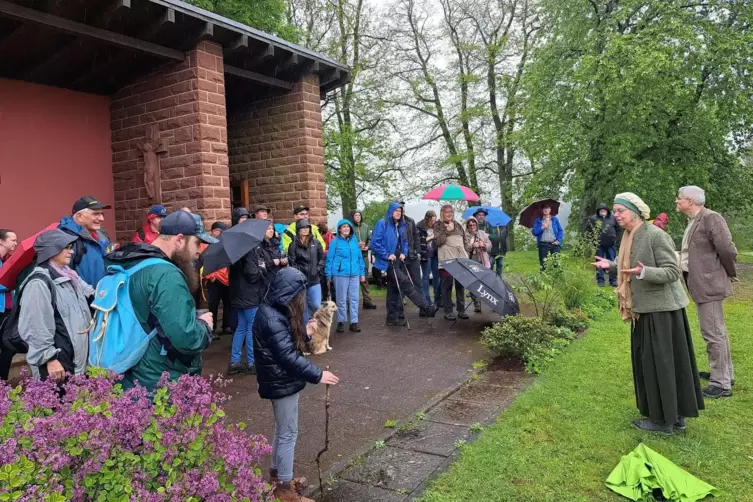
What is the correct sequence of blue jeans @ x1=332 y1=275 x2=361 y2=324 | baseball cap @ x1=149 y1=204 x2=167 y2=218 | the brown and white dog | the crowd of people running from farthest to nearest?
blue jeans @ x1=332 y1=275 x2=361 y2=324, baseball cap @ x1=149 y1=204 x2=167 y2=218, the brown and white dog, the crowd of people

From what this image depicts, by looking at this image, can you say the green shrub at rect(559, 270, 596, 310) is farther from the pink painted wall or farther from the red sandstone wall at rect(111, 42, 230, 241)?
the pink painted wall

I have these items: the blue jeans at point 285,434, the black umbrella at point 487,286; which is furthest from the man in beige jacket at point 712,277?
the blue jeans at point 285,434

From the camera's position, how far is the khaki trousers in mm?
4844

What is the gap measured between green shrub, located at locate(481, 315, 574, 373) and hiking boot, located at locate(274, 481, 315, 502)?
337 centimetres

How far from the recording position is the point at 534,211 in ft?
39.3

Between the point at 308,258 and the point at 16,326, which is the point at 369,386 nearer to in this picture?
the point at 308,258

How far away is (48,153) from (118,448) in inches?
253

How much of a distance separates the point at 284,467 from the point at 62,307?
183 centimetres

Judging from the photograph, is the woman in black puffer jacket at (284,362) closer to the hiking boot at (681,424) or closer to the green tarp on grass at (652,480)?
the green tarp on grass at (652,480)

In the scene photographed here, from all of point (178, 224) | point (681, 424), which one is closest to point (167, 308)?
point (178, 224)

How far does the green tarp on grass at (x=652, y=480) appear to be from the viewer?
3180 millimetres

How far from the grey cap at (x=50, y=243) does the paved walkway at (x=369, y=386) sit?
2010 mm

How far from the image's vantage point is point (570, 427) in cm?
424

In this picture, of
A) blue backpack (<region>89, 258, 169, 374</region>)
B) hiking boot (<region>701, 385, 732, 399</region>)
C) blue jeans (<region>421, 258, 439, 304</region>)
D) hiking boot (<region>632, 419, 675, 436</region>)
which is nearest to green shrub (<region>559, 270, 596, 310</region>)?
blue jeans (<region>421, 258, 439, 304</region>)
